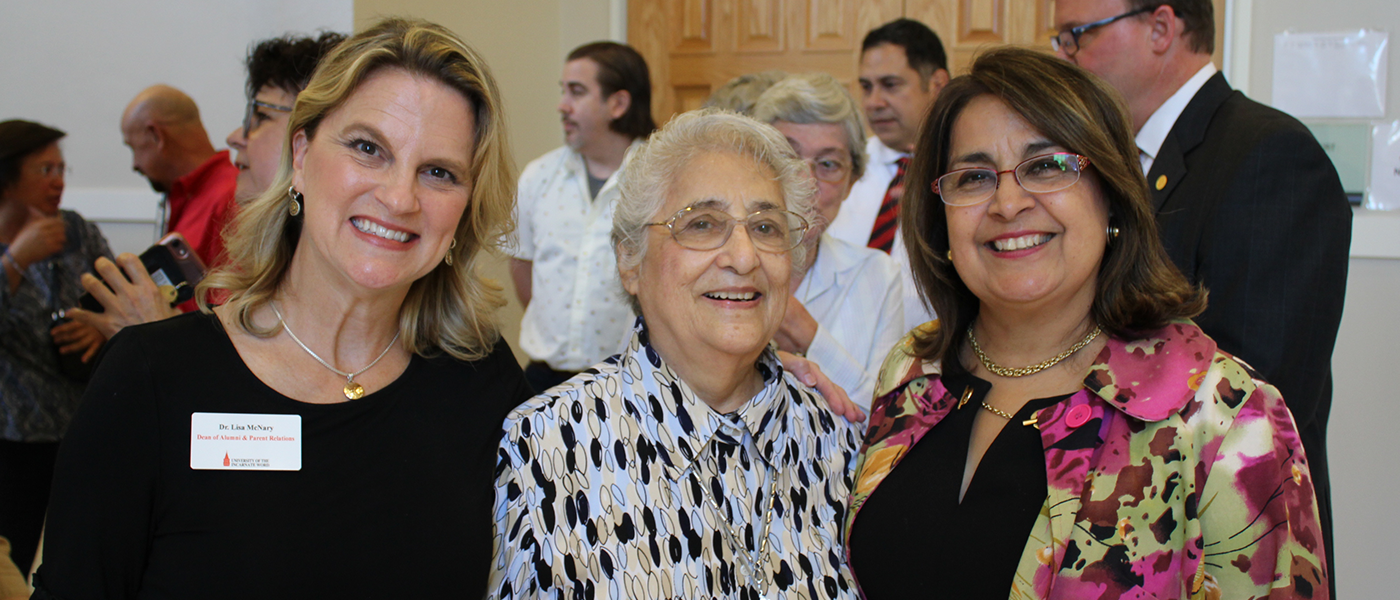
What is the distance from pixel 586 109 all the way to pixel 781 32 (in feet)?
4.32

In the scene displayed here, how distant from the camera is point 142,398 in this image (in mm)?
1450

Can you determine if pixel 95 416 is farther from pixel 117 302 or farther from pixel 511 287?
pixel 511 287

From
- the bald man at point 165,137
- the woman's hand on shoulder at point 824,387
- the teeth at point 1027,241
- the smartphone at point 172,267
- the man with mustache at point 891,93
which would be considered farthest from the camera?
the man with mustache at point 891,93

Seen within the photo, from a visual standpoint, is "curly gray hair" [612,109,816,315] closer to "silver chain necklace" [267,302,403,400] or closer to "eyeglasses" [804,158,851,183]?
"silver chain necklace" [267,302,403,400]

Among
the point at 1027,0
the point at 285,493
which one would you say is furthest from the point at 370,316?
the point at 1027,0

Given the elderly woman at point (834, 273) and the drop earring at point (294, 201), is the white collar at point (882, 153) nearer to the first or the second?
the elderly woman at point (834, 273)

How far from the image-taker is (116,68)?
4.49 m

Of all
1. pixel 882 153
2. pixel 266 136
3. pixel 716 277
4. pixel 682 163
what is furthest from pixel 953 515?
pixel 882 153

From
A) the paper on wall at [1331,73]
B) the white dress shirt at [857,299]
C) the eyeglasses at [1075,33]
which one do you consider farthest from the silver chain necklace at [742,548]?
the paper on wall at [1331,73]

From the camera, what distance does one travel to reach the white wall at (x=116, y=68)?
4.21 meters

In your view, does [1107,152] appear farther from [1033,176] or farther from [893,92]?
[893,92]

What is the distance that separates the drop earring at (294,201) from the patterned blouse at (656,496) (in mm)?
544

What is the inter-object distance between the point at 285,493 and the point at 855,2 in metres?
4.01

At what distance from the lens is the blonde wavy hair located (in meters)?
1.64
